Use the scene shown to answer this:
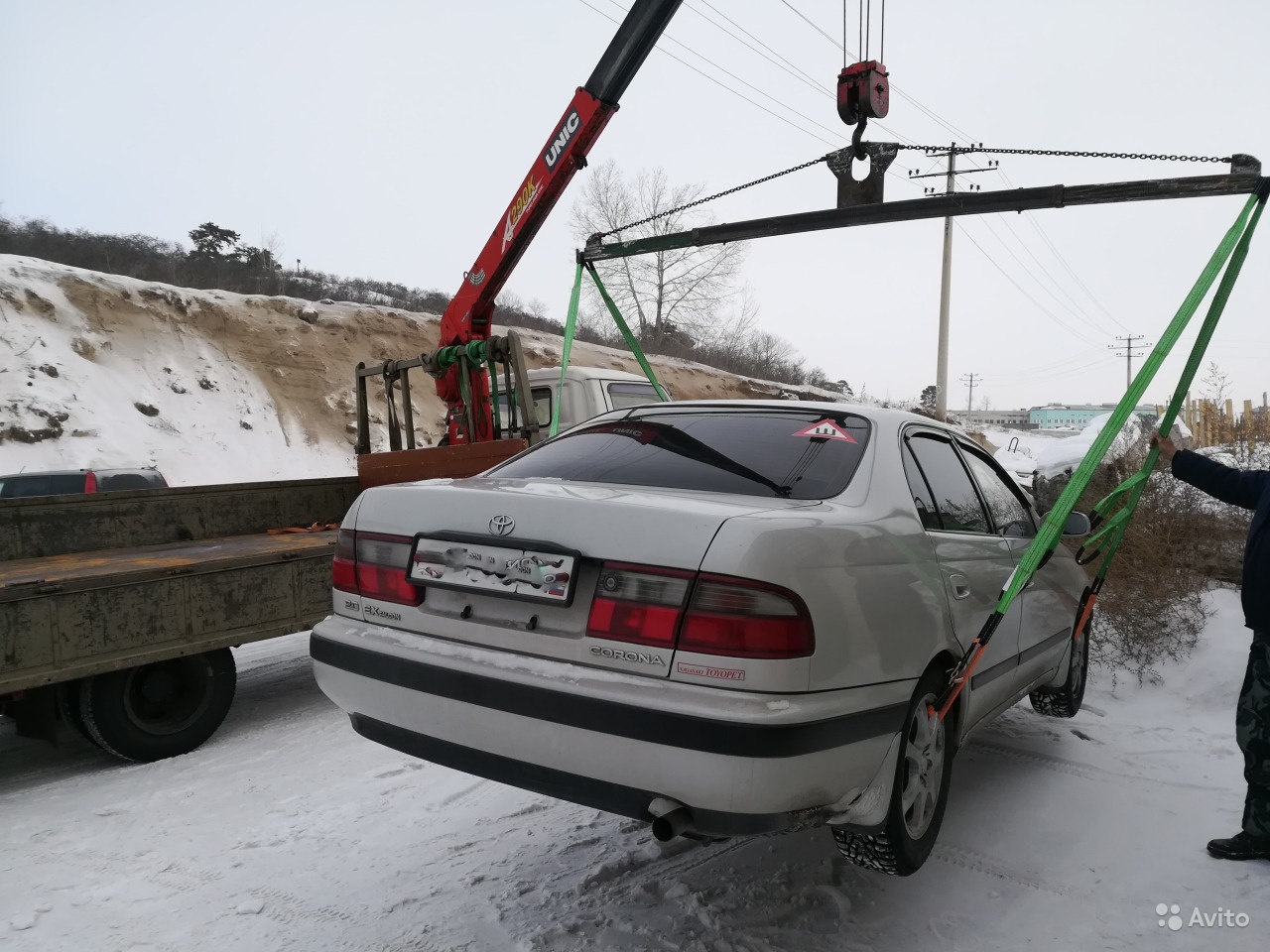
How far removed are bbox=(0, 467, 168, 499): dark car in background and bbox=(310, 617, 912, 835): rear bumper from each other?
22.9 feet

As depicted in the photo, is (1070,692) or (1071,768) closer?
(1071,768)

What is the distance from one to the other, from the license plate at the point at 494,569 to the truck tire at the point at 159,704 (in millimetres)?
2414

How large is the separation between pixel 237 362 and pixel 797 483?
22616 mm

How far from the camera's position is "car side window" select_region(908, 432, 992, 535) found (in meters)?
3.02

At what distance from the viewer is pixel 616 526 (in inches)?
84.7

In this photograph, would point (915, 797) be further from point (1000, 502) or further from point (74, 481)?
point (74, 481)

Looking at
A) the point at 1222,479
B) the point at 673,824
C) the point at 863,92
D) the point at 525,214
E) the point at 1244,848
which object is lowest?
the point at 1244,848

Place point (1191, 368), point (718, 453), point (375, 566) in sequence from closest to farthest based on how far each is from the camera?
point (375, 566), point (718, 453), point (1191, 368)

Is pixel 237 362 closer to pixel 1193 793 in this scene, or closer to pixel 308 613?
pixel 308 613

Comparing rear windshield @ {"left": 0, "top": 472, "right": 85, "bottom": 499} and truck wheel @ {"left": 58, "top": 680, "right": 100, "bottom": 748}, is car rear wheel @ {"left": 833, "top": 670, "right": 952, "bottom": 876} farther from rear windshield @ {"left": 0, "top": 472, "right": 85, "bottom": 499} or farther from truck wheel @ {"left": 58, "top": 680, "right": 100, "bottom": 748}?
rear windshield @ {"left": 0, "top": 472, "right": 85, "bottom": 499}

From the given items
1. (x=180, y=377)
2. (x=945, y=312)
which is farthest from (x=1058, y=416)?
(x=180, y=377)

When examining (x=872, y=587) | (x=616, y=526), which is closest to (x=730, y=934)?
(x=872, y=587)

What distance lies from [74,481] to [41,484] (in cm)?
30

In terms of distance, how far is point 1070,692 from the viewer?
447 centimetres
